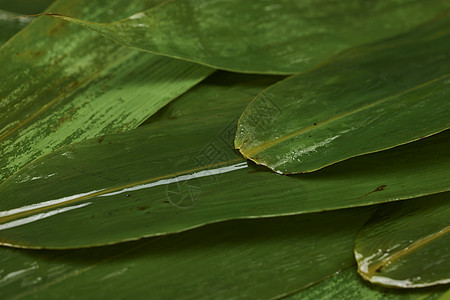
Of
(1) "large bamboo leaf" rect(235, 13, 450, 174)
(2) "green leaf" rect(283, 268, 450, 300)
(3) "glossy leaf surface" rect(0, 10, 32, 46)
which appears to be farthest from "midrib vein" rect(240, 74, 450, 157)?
(3) "glossy leaf surface" rect(0, 10, 32, 46)

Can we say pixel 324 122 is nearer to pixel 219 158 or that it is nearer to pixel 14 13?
pixel 219 158

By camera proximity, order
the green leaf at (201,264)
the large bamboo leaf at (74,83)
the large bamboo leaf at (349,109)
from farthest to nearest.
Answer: the large bamboo leaf at (74,83), the large bamboo leaf at (349,109), the green leaf at (201,264)

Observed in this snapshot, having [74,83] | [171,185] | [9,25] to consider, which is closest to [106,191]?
[171,185]

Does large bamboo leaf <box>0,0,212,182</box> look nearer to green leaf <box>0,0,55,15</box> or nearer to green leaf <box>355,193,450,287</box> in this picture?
green leaf <box>0,0,55,15</box>

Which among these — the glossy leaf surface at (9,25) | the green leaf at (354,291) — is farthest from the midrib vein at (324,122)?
the glossy leaf surface at (9,25)

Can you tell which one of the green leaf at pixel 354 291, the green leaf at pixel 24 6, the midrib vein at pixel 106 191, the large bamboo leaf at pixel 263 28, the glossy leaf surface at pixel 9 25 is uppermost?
the green leaf at pixel 24 6

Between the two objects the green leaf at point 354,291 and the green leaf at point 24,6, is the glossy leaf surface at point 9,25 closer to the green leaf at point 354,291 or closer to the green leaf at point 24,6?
the green leaf at point 24,6

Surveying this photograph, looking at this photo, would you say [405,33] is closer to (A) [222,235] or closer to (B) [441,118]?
(B) [441,118]
